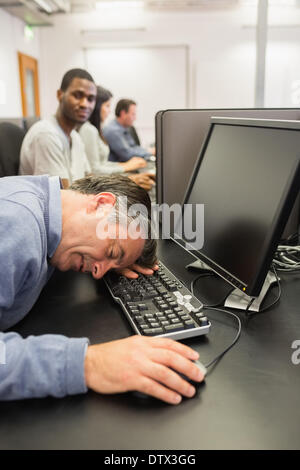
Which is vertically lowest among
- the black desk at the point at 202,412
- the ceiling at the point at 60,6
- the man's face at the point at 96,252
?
the black desk at the point at 202,412

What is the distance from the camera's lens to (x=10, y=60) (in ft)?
17.0

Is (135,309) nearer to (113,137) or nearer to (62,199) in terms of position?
(62,199)

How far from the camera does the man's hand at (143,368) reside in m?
0.47

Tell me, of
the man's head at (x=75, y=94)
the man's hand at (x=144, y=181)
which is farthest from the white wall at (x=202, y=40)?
the man's hand at (x=144, y=181)

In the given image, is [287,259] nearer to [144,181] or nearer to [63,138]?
[144,181]

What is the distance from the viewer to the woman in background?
2689 mm

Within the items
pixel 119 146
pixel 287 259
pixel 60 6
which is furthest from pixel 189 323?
pixel 60 6

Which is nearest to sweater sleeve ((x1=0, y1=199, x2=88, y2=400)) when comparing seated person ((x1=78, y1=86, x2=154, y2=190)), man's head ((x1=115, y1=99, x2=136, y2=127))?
seated person ((x1=78, y1=86, x2=154, y2=190))

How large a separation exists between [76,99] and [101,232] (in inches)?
64.0

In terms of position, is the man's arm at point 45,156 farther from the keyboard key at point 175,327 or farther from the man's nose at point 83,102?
the keyboard key at point 175,327

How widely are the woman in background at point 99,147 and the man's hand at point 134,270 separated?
1.86 meters

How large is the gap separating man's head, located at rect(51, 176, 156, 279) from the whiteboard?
5478mm

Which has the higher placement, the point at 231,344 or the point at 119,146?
the point at 119,146

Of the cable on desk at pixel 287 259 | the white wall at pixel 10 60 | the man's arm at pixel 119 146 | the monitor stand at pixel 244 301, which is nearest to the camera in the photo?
the monitor stand at pixel 244 301
